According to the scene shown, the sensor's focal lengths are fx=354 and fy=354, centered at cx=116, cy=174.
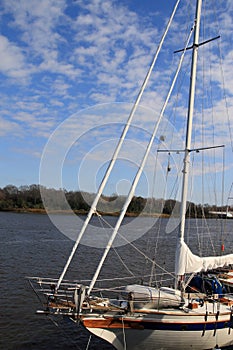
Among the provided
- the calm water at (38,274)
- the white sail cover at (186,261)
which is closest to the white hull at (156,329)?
the white sail cover at (186,261)

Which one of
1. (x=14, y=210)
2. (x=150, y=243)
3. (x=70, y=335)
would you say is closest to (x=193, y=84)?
(x=70, y=335)

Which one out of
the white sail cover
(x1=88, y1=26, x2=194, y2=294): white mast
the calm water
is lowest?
the calm water

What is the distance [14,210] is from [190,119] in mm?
125687

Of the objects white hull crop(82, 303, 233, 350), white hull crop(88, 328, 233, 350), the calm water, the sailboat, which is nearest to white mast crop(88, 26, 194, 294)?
the sailboat

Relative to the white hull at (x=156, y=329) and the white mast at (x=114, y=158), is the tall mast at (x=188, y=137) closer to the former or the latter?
the white mast at (x=114, y=158)

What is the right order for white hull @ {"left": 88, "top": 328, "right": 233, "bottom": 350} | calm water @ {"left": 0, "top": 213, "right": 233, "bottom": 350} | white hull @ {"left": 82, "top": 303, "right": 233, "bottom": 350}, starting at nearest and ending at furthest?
1. white hull @ {"left": 82, "top": 303, "right": 233, "bottom": 350}
2. white hull @ {"left": 88, "top": 328, "right": 233, "bottom": 350}
3. calm water @ {"left": 0, "top": 213, "right": 233, "bottom": 350}

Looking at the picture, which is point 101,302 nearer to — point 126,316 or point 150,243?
point 126,316

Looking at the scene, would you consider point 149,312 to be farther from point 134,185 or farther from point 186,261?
point 134,185

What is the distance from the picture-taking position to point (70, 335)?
781 inches

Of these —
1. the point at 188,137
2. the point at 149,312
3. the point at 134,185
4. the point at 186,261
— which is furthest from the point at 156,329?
the point at 188,137

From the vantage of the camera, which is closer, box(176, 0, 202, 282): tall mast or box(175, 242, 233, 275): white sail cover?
box(175, 242, 233, 275): white sail cover

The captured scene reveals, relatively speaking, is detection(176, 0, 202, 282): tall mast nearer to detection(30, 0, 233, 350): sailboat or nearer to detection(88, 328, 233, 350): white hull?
detection(30, 0, 233, 350): sailboat

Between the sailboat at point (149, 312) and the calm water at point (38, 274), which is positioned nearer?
the sailboat at point (149, 312)

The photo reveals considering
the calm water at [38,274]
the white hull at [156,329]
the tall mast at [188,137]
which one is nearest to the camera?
the white hull at [156,329]
